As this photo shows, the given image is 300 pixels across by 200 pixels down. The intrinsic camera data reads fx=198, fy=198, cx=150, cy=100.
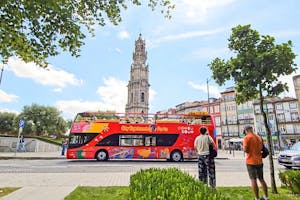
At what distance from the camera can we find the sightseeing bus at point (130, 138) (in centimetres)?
1689

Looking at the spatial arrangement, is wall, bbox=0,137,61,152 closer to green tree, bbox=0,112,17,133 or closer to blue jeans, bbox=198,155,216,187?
green tree, bbox=0,112,17,133

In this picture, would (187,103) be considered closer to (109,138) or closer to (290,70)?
(109,138)

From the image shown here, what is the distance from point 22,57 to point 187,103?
7429cm

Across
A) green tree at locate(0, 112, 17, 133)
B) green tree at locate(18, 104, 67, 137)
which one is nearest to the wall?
green tree at locate(18, 104, 67, 137)

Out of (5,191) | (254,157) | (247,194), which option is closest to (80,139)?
(5,191)

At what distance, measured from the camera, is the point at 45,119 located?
50.6 m

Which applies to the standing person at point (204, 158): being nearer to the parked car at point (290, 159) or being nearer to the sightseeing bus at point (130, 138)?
the parked car at point (290, 159)

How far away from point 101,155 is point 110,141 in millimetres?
1377

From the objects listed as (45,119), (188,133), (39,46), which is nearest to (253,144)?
(39,46)

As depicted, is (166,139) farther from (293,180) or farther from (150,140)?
(293,180)

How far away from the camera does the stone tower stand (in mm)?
73000

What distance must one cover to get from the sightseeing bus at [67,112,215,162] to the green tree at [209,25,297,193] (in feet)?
36.0

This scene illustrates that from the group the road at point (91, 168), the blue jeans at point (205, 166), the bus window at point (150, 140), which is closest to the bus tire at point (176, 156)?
the bus window at point (150, 140)

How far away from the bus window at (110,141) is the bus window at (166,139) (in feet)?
11.7
